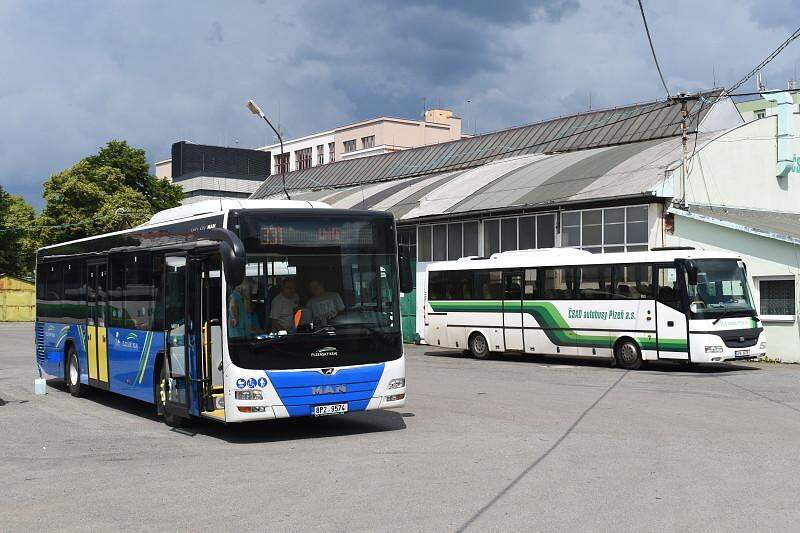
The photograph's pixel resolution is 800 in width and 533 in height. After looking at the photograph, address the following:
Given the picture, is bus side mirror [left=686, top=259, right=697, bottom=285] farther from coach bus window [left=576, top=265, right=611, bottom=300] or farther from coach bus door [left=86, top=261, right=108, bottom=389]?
coach bus door [left=86, top=261, right=108, bottom=389]

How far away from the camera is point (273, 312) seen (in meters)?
12.3

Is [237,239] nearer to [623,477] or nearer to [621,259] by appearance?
[623,477]

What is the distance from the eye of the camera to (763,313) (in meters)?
29.0

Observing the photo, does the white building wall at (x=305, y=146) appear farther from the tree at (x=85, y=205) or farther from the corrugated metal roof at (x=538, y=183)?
the corrugated metal roof at (x=538, y=183)

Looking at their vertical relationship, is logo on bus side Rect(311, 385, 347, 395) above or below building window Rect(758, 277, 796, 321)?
below

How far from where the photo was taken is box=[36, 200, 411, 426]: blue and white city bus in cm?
1216

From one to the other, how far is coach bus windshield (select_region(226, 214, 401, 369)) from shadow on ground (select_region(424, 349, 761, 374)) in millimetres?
13917

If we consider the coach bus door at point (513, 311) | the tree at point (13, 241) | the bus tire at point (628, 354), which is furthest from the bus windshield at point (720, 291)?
the tree at point (13, 241)

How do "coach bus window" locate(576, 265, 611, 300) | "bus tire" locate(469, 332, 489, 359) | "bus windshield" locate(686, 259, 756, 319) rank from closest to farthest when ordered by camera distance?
"bus windshield" locate(686, 259, 756, 319), "coach bus window" locate(576, 265, 611, 300), "bus tire" locate(469, 332, 489, 359)

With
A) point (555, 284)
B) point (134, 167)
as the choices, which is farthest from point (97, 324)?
point (134, 167)

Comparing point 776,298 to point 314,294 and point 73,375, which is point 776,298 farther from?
point 314,294

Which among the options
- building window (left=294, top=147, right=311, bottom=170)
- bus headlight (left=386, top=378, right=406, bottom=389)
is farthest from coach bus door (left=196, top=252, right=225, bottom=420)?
building window (left=294, top=147, right=311, bottom=170)

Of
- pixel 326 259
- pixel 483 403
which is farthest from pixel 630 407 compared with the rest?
A: pixel 326 259

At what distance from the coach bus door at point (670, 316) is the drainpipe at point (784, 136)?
13.6m
